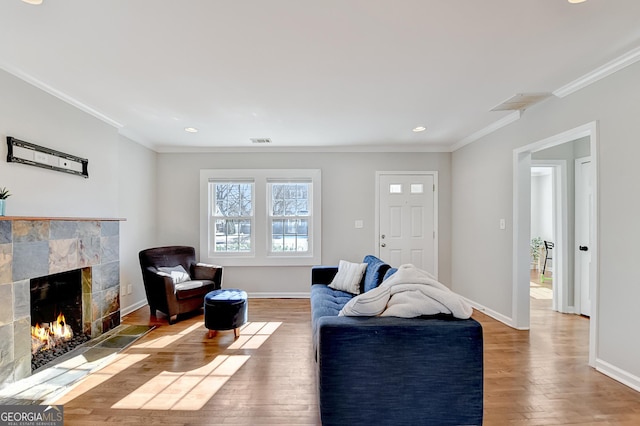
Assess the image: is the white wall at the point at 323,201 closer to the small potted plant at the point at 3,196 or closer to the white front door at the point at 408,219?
the white front door at the point at 408,219

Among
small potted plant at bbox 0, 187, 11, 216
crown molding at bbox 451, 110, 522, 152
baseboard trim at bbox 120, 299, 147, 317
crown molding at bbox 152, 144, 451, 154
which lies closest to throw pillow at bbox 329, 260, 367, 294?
crown molding at bbox 152, 144, 451, 154

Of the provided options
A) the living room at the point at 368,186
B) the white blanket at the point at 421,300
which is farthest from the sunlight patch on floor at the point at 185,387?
the living room at the point at 368,186

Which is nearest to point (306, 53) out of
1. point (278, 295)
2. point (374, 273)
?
point (374, 273)

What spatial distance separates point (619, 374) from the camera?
2311 mm

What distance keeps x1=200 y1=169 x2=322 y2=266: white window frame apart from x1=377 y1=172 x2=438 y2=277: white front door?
1065 mm

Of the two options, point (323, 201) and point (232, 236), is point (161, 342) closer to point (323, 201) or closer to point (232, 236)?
point (232, 236)

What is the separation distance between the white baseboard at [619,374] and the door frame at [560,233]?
1954 millimetres

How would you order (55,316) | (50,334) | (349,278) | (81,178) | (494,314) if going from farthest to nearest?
1. (494,314)
2. (349,278)
3. (81,178)
4. (55,316)
5. (50,334)

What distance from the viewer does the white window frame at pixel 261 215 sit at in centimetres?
487

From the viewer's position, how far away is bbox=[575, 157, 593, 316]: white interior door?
393cm

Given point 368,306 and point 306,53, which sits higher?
point 306,53

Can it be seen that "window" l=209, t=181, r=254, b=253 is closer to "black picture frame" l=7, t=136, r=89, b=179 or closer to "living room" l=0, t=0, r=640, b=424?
"living room" l=0, t=0, r=640, b=424

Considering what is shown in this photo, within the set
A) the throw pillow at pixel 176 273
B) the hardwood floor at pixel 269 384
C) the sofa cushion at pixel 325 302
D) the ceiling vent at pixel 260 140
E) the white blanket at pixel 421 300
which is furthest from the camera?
the ceiling vent at pixel 260 140

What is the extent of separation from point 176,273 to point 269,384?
233 cm
